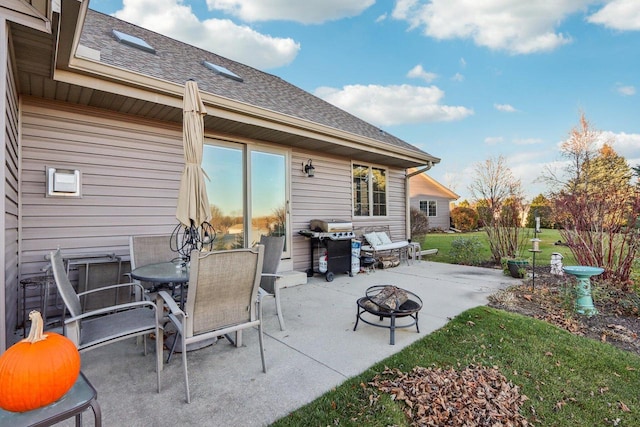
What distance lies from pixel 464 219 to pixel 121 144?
19.2 m

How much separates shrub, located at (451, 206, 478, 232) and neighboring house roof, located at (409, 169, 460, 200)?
172 centimetres

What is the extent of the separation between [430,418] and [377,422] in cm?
33

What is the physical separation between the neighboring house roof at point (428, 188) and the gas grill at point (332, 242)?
14.9 metres

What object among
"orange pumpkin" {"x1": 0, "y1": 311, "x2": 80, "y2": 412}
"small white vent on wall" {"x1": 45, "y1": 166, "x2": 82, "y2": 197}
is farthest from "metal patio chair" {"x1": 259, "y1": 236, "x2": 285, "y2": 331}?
"small white vent on wall" {"x1": 45, "y1": 166, "x2": 82, "y2": 197}

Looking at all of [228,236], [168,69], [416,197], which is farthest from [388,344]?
[416,197]

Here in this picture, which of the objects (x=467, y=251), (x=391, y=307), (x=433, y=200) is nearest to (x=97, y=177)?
(x=391, y=307)

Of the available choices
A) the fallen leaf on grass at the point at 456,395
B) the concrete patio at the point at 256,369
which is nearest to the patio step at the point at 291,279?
the concrete patio at the point at 256,369

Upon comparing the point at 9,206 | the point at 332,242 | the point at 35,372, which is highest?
the point at 9,206

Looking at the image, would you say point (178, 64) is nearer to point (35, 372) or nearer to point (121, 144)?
point (121, 144)

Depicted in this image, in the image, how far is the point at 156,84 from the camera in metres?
3.59

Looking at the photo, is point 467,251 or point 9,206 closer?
point 9,206

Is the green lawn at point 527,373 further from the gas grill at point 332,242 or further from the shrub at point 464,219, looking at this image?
the shrub at point 464,219

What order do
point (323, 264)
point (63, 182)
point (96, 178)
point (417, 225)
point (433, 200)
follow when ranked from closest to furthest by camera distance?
point (63, 182), point (96, 178), point (323, 264), point (417, 225), point (433, 200)

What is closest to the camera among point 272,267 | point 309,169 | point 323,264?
point 272,267
